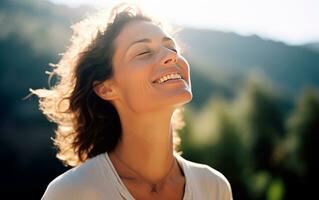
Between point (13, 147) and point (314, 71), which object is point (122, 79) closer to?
point (13, 147)

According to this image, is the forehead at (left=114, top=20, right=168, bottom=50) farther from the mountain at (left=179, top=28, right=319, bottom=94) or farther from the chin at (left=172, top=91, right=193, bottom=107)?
the mountain at (left=179, top=28, right=319, bottom=94)

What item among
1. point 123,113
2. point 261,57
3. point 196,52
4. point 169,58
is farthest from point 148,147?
point 261,57

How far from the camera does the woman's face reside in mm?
3014

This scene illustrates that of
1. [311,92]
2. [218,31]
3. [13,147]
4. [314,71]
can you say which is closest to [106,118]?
[311,92]

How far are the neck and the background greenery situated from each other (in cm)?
2013

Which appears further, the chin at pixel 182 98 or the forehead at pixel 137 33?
the forehead at pixel 137 33

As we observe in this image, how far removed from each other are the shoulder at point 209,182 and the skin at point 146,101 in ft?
0.29

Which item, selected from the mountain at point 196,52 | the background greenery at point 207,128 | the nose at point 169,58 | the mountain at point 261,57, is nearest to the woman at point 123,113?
the nose at point 169,58

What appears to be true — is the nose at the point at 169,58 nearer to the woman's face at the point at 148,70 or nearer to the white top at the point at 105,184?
the woman's face at the point at 148,70

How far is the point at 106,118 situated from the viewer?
138 inches

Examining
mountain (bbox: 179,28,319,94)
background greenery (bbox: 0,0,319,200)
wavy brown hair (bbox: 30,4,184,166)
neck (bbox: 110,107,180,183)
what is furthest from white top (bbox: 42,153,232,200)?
mountain (bbox: 179,28,319,94)

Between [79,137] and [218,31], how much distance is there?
7387cm

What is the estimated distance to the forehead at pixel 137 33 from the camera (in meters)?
3.31

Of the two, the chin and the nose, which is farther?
the nose
